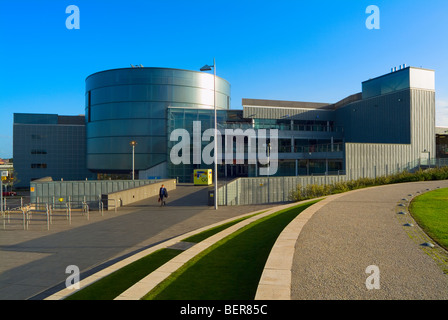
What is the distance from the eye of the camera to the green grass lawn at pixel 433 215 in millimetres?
8820

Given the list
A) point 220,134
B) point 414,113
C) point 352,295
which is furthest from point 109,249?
point 414,113

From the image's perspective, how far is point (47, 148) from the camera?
217ft

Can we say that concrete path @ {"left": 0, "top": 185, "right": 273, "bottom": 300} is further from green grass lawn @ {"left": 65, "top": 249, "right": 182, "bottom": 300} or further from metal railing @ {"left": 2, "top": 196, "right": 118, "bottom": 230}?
green grass lawn @ {"left": 65, "top": 249, "right": 182, "bottom": 300}

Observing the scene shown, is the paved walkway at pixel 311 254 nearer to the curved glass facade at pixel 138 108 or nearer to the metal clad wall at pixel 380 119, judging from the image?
the metal clad wall at pixel 380 119

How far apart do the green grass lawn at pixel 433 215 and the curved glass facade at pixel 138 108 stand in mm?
46779

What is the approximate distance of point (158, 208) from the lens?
2053cm

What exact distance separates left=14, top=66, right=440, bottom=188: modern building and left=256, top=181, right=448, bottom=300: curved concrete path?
23.5 meters

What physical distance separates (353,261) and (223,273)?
3091 mm

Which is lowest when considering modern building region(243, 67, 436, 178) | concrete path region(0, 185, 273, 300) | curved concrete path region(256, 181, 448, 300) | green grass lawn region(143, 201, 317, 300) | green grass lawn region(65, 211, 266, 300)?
concrete path region(0, 185, 273, 300)

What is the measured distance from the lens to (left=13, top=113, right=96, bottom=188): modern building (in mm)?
65250

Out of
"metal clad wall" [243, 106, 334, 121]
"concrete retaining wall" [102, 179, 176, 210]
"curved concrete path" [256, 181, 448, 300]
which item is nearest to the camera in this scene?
"curved concrete path" [256, 181, 448, 300]

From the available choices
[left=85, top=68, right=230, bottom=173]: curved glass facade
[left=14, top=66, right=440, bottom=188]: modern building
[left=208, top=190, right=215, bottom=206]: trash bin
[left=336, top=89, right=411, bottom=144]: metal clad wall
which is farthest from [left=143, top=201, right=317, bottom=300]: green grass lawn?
[left=85, top=68, right=230, bottom=173]: curved glass facade

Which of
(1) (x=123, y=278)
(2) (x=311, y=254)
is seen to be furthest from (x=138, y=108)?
(2) (x=311, y=254)
